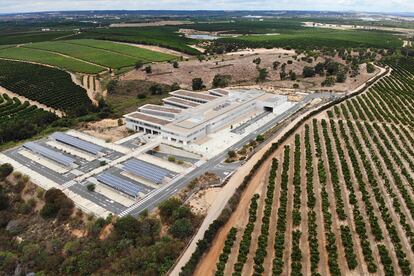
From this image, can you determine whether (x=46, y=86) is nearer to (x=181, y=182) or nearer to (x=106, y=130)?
(x=106, y=130)

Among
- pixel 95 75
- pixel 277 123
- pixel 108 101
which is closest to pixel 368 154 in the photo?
pixel 277 123

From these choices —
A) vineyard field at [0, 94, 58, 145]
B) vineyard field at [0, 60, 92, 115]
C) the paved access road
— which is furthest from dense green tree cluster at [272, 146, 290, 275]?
vineyard field at [0, 60, 92, 115]

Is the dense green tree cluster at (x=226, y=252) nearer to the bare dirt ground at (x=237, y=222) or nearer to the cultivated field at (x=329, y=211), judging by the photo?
the cultivated field at (x=329, y=211)

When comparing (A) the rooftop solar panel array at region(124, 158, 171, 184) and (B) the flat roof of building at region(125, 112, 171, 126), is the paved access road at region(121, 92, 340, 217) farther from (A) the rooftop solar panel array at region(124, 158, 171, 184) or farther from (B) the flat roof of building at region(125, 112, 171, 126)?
(B) the flat roof of building at region(125, 112, 171, 126)

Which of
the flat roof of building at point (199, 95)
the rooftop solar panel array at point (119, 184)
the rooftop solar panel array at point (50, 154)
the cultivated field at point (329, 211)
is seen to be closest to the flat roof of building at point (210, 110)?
the flat roof of building at point (199, 95)

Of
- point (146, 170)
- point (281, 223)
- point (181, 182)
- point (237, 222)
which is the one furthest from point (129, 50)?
point (281, 223)

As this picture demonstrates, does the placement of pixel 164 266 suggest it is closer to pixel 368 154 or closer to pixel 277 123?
pixel 368 154
